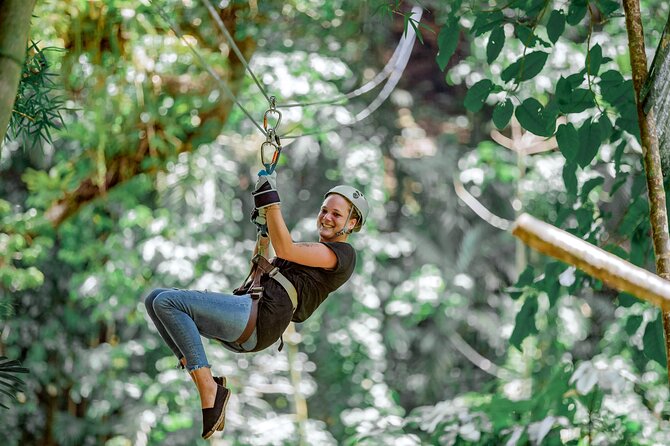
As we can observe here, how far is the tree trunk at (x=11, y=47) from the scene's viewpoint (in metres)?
2.01

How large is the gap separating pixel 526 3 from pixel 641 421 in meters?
1.78

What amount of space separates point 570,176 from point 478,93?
1.32 feet

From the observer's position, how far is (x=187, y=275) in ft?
19.7

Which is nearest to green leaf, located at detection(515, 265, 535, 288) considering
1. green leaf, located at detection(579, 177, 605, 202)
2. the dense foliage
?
the dense foliage

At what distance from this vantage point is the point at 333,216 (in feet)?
Result: 8.79

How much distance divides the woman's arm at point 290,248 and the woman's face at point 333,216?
0.11 m

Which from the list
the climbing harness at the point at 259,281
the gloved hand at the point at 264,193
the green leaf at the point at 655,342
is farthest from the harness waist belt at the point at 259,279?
the green leaf at the point at 655,342

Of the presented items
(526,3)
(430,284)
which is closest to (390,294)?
(430,284)

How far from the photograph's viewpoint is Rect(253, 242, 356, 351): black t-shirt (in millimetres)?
2504

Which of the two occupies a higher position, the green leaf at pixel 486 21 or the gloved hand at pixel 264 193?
the green leaf at pixel 486 21

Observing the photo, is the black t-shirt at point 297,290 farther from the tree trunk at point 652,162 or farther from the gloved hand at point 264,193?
the tree trunk at point 652,162

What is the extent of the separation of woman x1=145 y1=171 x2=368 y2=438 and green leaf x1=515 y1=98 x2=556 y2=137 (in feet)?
1.50

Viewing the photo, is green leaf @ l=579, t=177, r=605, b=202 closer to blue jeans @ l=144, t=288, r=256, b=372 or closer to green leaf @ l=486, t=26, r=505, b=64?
green leaf @ l=486, t=26, r=505, b=64

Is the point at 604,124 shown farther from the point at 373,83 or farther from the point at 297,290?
the point at 373,83
